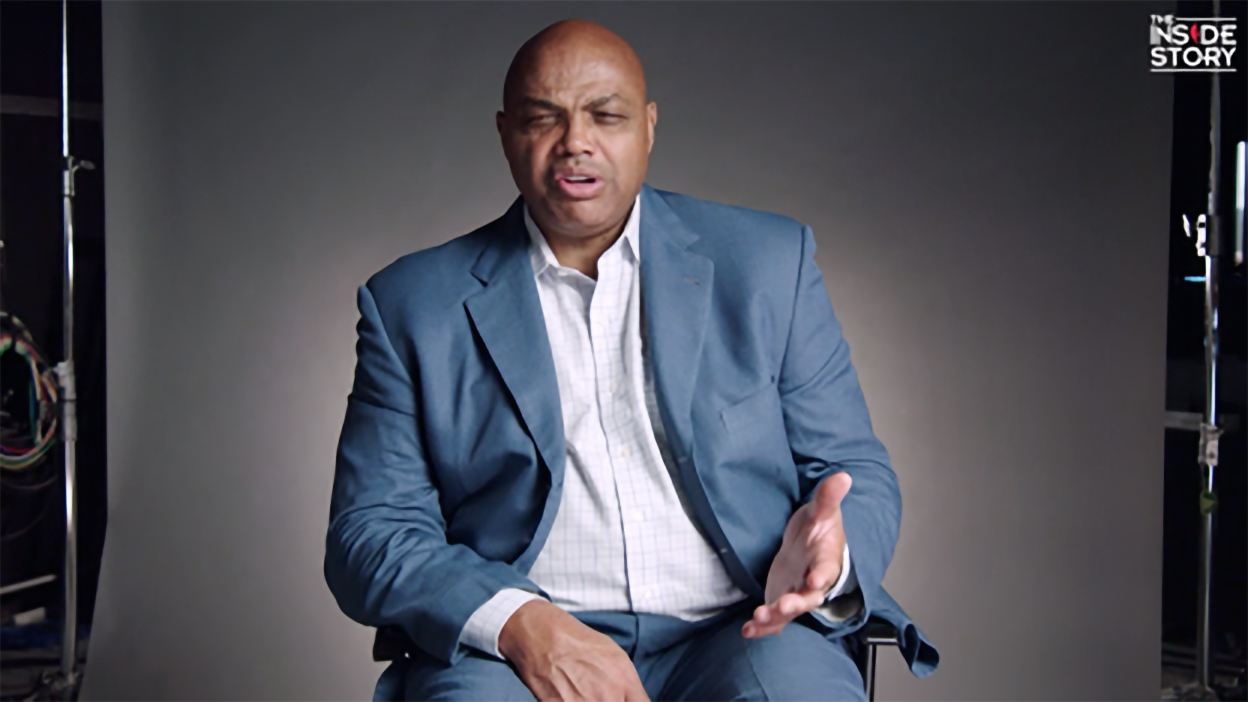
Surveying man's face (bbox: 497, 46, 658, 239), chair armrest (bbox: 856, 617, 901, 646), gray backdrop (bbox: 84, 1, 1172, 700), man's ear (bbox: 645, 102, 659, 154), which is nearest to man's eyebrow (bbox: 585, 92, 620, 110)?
man's face (bbox: 497, 46, 658, 239)

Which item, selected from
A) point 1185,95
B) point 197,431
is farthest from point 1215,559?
point 197,431

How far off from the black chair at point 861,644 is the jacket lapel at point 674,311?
383mm

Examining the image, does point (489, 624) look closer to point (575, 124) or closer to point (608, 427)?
point (608, 427)

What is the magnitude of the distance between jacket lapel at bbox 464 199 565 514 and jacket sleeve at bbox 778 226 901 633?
0.39 metres

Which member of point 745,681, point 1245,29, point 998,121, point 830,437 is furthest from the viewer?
point 998,121

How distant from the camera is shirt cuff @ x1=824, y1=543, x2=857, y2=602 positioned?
66.8 inches

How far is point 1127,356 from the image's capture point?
3.07m

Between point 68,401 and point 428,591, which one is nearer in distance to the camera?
point 428,591

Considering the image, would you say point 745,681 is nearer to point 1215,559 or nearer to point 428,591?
point 428,591

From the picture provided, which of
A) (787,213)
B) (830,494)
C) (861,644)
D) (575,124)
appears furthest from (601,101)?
(787,213)

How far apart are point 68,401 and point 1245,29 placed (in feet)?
9.98

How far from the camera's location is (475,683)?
1631 millimetres

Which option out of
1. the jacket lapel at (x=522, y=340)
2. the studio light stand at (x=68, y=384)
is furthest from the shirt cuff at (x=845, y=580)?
the studio light stand at (x=68, y=384)

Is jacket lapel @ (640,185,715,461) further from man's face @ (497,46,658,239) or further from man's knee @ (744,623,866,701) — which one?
man's knee @ (744,623,866,701)
